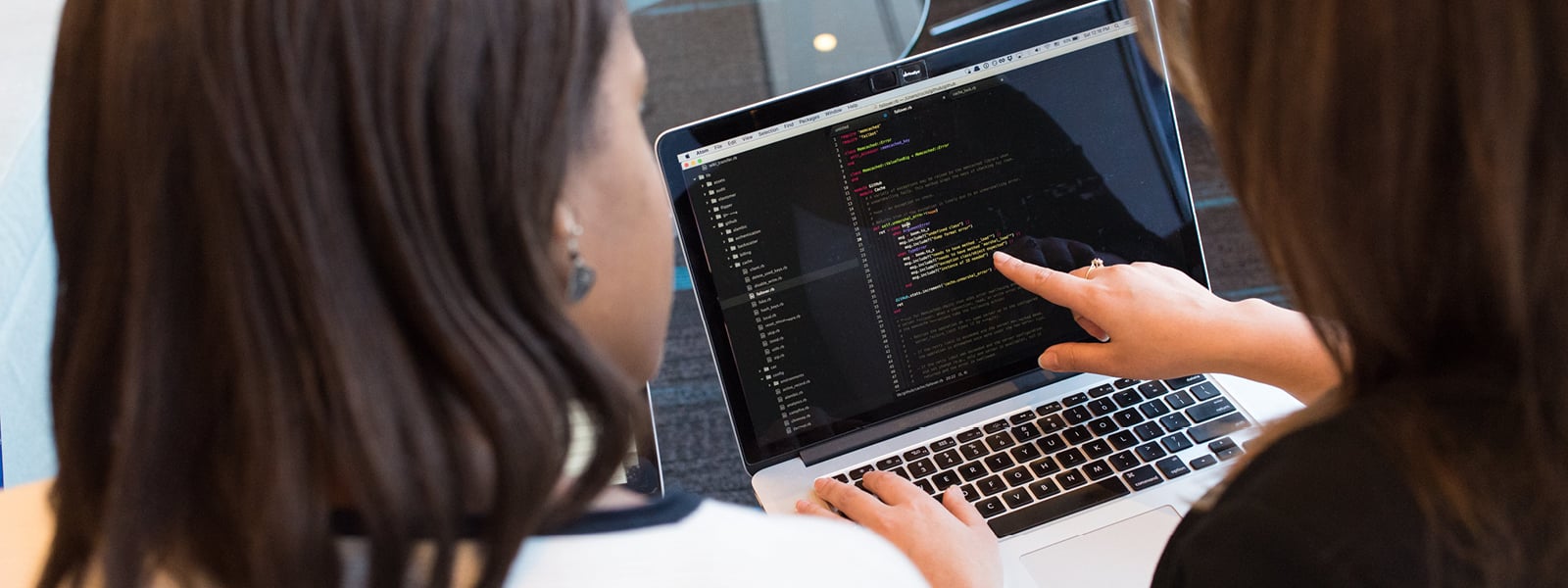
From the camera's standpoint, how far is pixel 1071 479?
2.57ft

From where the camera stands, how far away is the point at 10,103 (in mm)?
1146

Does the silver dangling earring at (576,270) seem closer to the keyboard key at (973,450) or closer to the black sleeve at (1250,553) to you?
the black sleeve at (1250,553)

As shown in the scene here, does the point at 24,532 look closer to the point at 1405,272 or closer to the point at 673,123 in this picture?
the point at 1405,272

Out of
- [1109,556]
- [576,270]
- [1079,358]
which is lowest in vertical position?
[1109,556]

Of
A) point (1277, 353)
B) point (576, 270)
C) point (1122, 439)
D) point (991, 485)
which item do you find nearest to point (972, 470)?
point (991, 485)

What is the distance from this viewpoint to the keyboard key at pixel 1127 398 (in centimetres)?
83

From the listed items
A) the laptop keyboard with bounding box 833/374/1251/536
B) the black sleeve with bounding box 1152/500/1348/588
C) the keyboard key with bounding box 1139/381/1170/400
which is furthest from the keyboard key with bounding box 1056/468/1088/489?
the black sleeve with bounding box 1152/500/1348/588

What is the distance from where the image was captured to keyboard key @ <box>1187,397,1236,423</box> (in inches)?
32.4

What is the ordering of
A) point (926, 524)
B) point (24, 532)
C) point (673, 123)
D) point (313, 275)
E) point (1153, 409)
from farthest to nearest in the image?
point (673, 123) < point (1153, 409) < point (926, 524) < point (24, 532) < point (313, 275)

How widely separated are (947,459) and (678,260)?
73cm

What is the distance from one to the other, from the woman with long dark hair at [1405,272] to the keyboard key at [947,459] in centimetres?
32

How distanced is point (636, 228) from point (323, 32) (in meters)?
0.16

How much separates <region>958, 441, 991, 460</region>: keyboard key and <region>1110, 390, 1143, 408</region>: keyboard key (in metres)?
0.12

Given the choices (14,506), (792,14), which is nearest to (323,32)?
(14,506)
